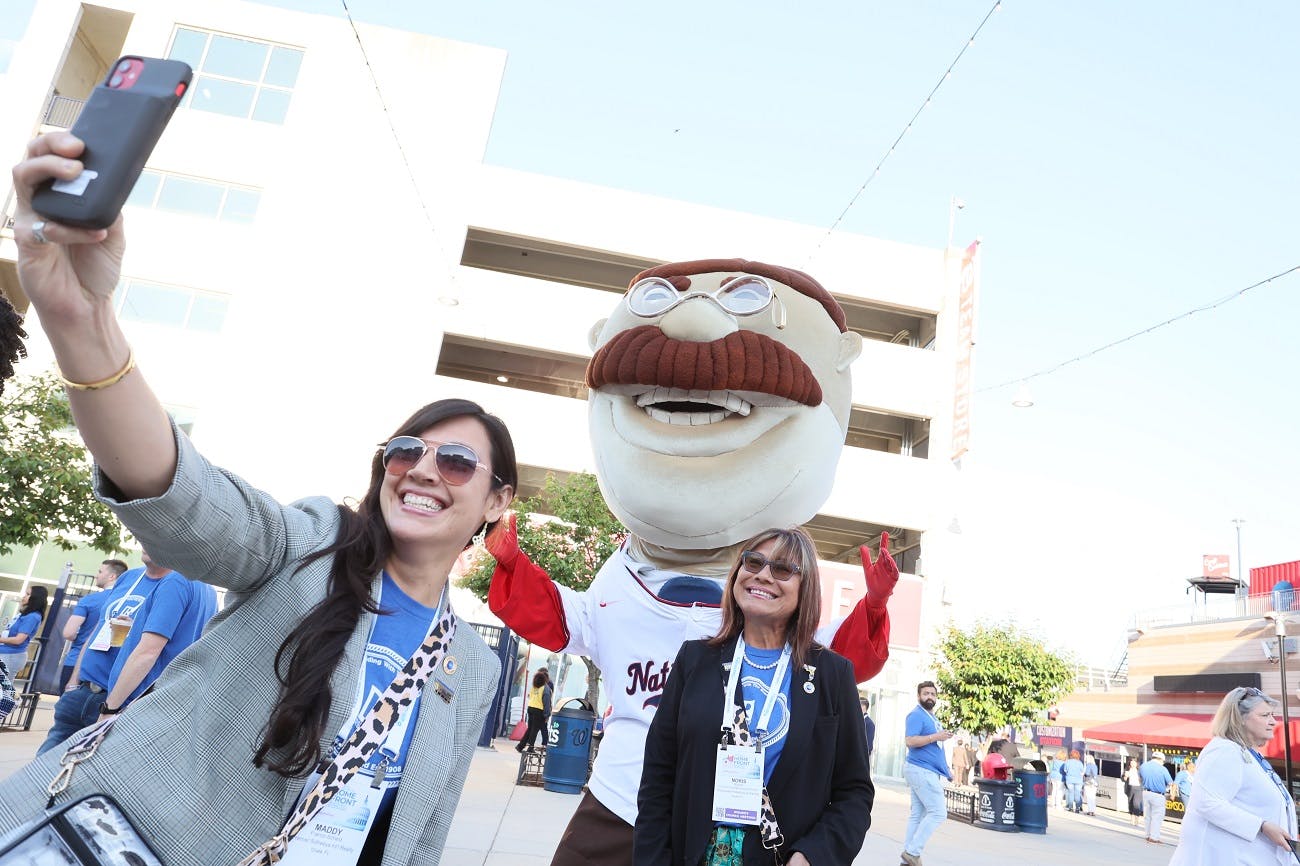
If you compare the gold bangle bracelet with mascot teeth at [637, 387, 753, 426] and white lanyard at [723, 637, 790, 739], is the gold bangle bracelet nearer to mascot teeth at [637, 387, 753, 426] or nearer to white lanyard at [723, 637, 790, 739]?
white lanyard at [723, 637, 790, 739]

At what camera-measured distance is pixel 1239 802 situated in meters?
4.49

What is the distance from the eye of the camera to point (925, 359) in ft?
70.7

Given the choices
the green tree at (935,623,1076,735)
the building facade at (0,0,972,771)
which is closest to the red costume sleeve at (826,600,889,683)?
the green tree at (935,623,1076,735)

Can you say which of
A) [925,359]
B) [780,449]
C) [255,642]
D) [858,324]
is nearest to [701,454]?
[780,449]

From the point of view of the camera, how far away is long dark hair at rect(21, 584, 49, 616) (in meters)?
8.23

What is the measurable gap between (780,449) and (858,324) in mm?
20987

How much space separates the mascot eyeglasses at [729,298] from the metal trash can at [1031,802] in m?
12.0

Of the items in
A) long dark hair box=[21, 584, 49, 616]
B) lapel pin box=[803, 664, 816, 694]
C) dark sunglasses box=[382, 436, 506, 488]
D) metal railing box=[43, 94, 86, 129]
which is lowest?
long dark hair box=[21, 584, 49, 616]

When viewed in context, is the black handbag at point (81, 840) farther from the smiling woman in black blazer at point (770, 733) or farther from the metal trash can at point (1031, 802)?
the metal trash can at point (1031, 802)

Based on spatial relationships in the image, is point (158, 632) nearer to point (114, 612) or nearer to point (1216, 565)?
point (114, 612)

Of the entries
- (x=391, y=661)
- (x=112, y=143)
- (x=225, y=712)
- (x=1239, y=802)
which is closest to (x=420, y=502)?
(x=391, y=661)

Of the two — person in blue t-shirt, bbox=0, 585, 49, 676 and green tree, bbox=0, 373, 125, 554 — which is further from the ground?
green tree, bbox=0, 373, 125, 554

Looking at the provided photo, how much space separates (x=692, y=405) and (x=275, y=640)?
246 centimetres

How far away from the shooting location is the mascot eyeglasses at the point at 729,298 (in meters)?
3.93
